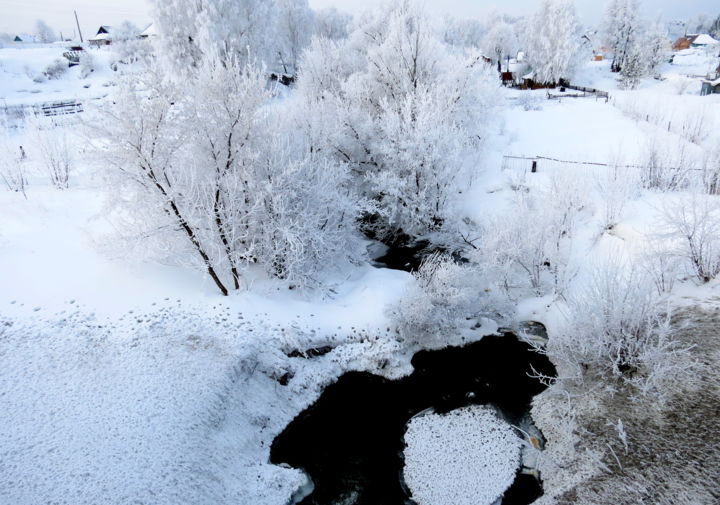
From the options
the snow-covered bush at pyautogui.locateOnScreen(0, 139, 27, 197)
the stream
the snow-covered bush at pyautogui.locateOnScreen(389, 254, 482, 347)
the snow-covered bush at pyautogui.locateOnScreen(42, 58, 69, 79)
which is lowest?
the stream

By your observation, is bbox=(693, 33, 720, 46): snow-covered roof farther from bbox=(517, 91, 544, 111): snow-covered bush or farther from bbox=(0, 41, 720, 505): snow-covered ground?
bbox=(0, 41, 720, 505): snow-covered ground

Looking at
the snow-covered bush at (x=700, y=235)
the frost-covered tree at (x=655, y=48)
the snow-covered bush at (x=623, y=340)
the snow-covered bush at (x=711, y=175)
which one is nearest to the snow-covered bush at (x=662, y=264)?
the snow-covered bush at (x=700, y=235)

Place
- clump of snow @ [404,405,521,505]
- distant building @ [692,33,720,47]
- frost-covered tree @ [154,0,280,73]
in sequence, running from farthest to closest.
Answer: distant building @ [692,33,720,47], frost-covered tree @ [154,0,280,73], clump of snow @ [404,405,521,505]

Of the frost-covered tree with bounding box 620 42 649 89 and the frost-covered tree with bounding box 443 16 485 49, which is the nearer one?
the frost-covered tree with bounding box 620 42 649 89

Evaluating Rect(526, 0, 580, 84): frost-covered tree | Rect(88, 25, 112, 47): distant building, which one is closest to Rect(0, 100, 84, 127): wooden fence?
Rect(526, 0, 580, 84): frost-covered tree

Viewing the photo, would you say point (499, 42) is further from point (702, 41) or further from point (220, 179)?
point (220, 179)

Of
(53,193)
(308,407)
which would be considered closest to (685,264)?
(308,407)
